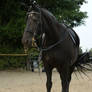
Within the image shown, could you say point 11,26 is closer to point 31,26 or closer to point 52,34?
point 52,34

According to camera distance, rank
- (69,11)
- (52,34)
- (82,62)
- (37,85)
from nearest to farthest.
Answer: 1. (52,34)
2. (82,62)
3. (37,85)
4. (69,11)

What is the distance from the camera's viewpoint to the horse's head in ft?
10.5

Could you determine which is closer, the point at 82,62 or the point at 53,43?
the point at 53,43

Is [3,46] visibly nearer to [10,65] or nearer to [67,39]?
[10,65]

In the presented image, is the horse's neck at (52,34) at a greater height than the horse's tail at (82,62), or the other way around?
the horse's neck at (52,34)

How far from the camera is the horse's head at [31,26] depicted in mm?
3189

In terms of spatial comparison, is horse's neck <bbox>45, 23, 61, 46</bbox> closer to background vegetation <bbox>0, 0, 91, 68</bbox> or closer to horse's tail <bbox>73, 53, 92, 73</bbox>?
horse's tail <bbox>73, 53, 92, 73</bbox>

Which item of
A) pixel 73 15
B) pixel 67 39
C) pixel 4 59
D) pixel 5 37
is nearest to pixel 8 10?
pixel 5 37

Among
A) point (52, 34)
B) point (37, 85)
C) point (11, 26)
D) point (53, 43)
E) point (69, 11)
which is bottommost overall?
point (37, 85)

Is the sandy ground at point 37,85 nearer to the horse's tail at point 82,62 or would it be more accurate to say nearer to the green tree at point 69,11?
the horse's tail at point 82,62

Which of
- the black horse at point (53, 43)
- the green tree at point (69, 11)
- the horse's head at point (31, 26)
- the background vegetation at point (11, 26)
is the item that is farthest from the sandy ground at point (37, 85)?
the green tree at point (69, 11)

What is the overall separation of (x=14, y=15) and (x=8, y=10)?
482 mm

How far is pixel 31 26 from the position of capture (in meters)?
3.25

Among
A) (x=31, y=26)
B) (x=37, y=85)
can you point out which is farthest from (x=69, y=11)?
(x=31, y=26)
